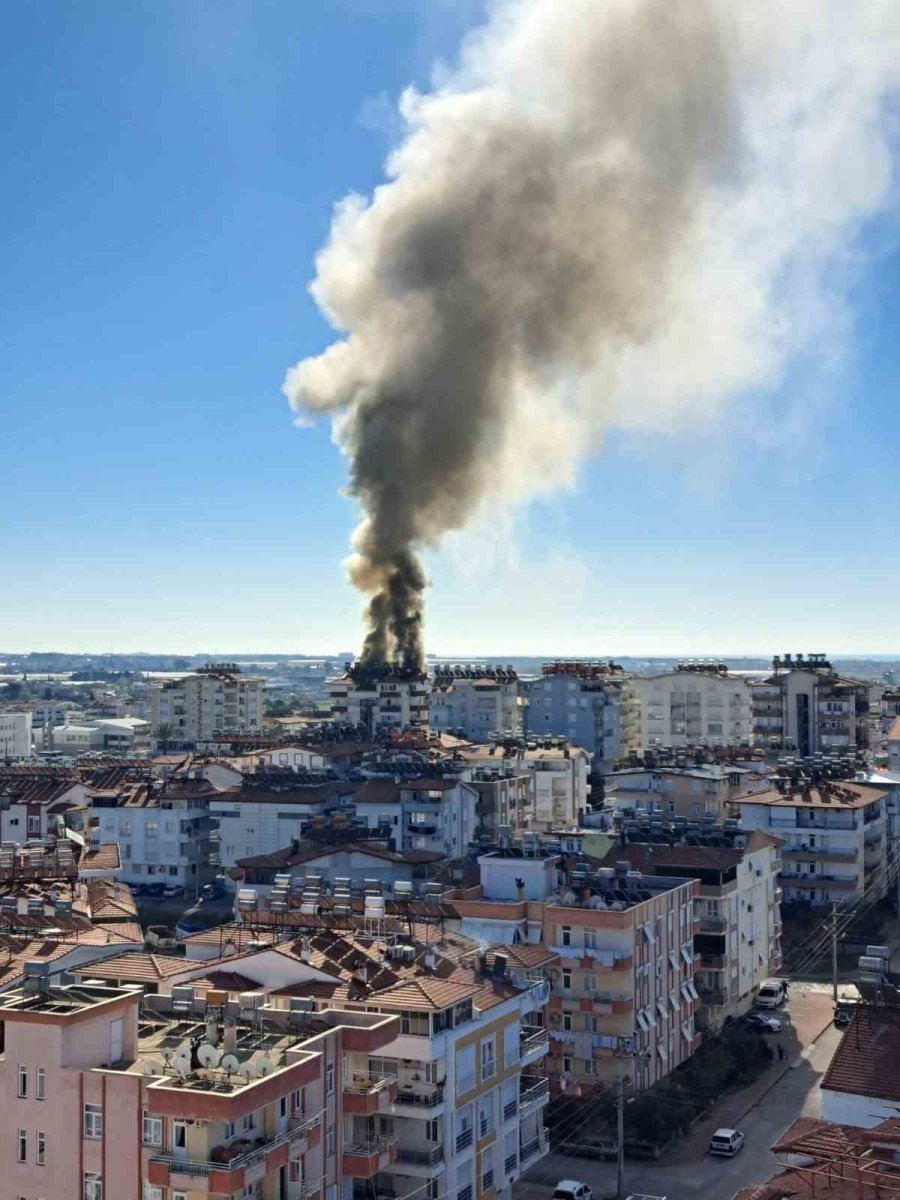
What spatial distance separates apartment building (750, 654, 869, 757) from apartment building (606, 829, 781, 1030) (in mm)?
46296

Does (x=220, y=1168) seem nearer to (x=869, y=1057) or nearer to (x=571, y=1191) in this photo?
(x=869, y=1057)

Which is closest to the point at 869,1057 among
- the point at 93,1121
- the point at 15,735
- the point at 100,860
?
the point at 93,1121

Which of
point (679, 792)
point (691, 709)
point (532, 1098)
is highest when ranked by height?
point (691, 709)

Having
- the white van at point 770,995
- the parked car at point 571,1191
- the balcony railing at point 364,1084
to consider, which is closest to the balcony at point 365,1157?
the balcony railing at point 364,1084

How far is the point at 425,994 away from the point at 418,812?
37.7m

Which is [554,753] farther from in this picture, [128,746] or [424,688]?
[128,746]

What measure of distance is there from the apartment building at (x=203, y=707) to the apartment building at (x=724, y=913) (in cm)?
10007

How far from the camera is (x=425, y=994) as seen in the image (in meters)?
27.0

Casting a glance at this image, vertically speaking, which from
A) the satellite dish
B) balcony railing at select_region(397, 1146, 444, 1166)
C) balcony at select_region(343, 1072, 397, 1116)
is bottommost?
balcony railing at select_region(397, 1146, 444, 1166)

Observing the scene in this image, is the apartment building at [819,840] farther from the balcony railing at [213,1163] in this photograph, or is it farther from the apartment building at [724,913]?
the balcony railing at [213,1163]

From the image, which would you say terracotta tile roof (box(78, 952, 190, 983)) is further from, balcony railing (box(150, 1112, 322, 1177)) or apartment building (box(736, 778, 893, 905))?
apartment building (box(736, 778, 893, 905))

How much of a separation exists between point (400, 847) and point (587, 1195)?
32.5m

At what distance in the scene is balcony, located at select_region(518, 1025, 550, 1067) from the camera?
1201 inches

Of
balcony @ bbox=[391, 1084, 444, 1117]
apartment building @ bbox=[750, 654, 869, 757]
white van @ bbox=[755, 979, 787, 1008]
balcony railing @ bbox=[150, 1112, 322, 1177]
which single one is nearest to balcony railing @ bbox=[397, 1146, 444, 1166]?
balcony @ bbox=[391, 1084, 444, 1117]
